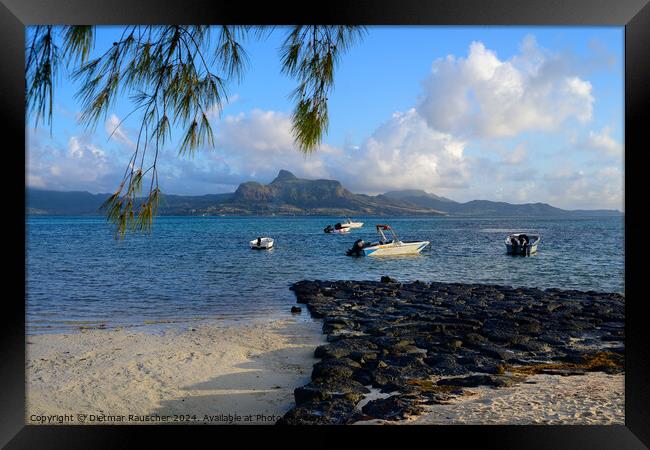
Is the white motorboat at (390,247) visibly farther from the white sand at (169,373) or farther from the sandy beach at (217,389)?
the sandy beach at (217,389)

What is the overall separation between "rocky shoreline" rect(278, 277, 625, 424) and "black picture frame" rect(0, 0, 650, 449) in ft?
4.10

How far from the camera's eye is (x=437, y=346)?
5836mm

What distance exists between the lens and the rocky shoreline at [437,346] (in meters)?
4.07

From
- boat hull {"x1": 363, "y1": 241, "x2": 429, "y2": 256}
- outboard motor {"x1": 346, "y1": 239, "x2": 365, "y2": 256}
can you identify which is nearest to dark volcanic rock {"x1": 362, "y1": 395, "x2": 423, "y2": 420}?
boat hull {"x1": 363, "y1": 241, "x2": 429, "y2": 256}

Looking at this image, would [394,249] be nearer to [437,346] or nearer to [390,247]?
[390,247]

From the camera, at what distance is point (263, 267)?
64.3 ft

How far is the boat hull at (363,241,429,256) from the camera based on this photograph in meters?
18.9

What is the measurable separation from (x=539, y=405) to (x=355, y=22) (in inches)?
122

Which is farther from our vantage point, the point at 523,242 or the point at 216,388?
the point at 523,242

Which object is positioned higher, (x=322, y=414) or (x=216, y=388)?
(x=322, y=414)

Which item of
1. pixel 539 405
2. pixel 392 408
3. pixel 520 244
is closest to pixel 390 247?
pixel 520 244

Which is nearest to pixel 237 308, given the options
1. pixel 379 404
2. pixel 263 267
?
pixel 379 404

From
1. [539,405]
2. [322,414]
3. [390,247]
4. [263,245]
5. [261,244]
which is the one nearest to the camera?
[322,414]

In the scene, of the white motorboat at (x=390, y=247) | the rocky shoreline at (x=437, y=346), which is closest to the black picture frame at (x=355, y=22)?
the rocky shoreline at (x=437, y=346)
